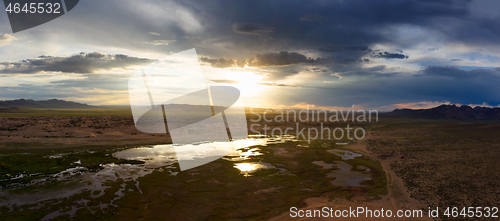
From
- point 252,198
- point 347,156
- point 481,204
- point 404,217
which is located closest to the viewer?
point 404,217

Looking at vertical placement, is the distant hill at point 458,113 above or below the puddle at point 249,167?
above

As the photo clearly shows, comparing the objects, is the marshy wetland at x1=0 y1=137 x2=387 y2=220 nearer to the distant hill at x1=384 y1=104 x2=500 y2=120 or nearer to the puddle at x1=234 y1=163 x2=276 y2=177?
the puddle at x1=234 y1=163 x2=276 y2=177

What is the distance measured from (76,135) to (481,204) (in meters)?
66.9

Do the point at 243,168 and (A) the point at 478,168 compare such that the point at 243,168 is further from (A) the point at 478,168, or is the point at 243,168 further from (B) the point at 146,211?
(A) the point at 478,168

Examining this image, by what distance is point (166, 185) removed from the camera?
21.5 metres

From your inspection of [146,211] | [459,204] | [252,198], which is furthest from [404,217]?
[146,211]

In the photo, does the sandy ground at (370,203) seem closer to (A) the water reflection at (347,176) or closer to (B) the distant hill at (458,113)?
(A) the water reflection at (347,176)

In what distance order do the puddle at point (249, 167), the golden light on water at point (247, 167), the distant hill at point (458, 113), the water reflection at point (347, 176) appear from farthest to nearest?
the distant hill at point (458, 113) → the golden light on water at point (247, 167) → the puddle at point (249, 167) → the water reflection at point (347, 176)

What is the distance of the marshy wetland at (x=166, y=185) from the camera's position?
53.3ft

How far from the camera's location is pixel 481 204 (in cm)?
1691

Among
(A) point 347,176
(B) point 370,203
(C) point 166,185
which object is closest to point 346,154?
(A) point 347,176

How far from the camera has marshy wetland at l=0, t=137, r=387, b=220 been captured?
16.2 m

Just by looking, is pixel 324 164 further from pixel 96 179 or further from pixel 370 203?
pixel 96 179

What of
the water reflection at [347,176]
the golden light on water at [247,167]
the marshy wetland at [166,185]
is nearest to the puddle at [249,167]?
the golden light on water at [247,167]
